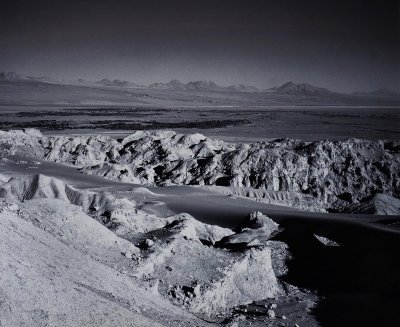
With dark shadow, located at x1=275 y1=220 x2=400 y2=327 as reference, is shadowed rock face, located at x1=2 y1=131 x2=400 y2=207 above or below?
above

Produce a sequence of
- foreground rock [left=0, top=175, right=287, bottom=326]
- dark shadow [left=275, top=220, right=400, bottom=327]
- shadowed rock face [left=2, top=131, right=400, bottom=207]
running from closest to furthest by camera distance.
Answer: foreground rock [left=0, top=175, right=287, bottom=326]
dark shadow [left=275, top=220, right=400, bottom=327]
shadowed rock face [left=2, top=131, right=400, bottom=207]

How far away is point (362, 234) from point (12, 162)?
18.7 m

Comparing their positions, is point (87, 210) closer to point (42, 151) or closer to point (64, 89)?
point (42, 151)

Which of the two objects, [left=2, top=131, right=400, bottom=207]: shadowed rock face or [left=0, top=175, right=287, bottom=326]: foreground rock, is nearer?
[left=0, top=175, right=287, bottom=326]: foreground rock

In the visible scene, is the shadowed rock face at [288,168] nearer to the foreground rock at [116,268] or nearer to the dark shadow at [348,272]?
the dark shadow at [348,272]

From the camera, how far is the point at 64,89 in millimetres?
113250

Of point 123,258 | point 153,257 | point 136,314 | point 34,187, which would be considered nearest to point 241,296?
point 153,257

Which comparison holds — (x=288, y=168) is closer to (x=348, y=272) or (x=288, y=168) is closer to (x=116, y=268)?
(x=348, y=272)

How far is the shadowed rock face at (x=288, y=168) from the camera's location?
19.2 m

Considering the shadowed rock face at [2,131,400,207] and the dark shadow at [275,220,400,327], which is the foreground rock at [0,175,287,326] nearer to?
the dark shadow at [275,220,400,327]

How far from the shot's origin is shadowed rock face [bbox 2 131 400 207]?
63.0 ft

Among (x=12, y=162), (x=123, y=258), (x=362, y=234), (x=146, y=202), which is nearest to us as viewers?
(x=123, y=258)

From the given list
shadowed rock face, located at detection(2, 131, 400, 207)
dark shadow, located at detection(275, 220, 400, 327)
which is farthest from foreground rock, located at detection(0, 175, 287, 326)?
shadowed rock face, located at detection(2, 131, 400, 207)

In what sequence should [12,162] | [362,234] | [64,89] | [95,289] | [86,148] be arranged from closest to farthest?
1. [95,289]
2. [362,234]
3. [12,162]
4. [86,148]
5. [64,89]
